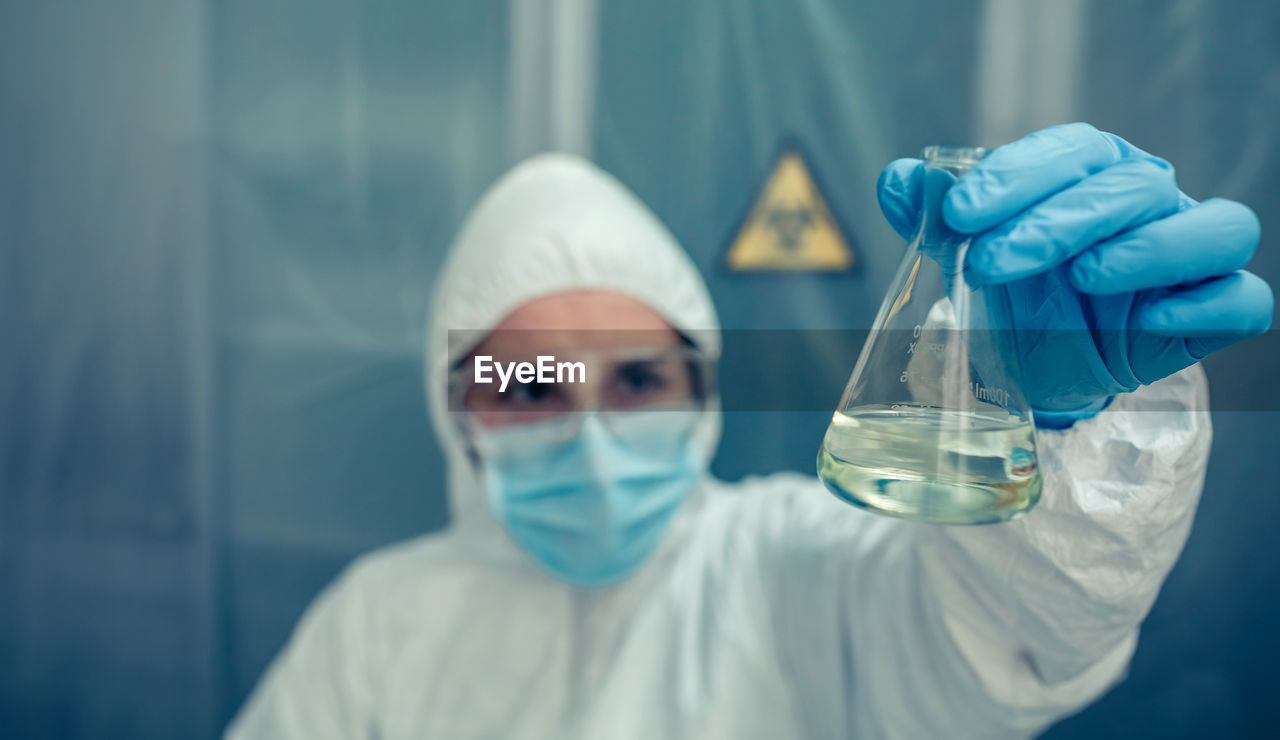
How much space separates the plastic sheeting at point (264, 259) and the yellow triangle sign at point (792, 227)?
23 millimetres

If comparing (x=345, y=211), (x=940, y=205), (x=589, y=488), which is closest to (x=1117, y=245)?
(x=940, y=205)

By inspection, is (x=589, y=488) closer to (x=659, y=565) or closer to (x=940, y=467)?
(x=659, y=565)

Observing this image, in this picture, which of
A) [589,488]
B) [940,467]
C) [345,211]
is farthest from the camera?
[345,211]

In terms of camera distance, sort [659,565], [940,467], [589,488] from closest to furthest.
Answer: [940,467] < [589,488] < [659,565]

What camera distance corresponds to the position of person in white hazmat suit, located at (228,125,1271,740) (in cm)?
56

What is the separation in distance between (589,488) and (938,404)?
1.73 feet

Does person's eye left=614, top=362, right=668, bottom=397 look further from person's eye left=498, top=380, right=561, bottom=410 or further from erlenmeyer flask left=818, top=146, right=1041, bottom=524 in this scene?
erlenmeyer flask left=818, top=146, right=1041, bottom=524

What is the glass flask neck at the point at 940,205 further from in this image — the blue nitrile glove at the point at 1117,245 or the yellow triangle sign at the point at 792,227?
the yellow triangle sign at the point at 792,227

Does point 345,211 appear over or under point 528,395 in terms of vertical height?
over

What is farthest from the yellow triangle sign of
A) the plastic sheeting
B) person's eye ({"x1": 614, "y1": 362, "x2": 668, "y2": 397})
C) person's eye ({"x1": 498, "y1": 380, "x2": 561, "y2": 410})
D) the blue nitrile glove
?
the blue nitrile glove

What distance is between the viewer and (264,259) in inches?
54.3

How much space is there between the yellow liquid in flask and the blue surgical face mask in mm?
488

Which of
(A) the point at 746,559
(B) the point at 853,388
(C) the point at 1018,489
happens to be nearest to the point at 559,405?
(A) the point at 746,559

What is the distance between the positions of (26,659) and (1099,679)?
1771 mm
